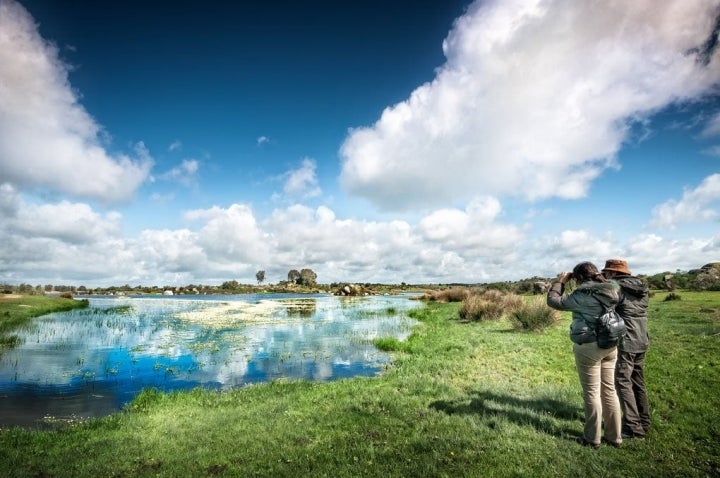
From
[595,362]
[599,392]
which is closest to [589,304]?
[595,362]

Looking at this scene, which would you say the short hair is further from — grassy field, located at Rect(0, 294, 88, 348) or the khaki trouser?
grassy field, located at Rect(0, 294, 88, 348)

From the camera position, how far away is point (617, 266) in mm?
8461

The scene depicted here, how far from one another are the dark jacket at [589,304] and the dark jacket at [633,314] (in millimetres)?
653

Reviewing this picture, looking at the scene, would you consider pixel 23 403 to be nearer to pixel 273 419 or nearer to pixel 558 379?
pixel 273 419

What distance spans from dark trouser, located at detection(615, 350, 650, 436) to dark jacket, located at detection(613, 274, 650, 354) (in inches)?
8.3

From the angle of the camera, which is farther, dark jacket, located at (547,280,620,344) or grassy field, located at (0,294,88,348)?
grassy field, located at (0,294,88,348)

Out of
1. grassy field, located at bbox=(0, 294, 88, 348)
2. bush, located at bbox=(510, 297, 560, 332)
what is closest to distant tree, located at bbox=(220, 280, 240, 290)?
grassy field, located at bbox=(0, 294, 88, 348)

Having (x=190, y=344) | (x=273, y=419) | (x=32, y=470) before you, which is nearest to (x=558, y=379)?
(x=273, y=419)

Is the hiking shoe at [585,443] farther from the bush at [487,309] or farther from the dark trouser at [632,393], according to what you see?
the bush at [487,309]

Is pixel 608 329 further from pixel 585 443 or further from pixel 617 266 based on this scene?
pixel 585 443

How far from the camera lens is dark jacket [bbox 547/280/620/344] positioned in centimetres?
746

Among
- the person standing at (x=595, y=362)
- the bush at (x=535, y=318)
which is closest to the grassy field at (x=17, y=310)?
the person standing at (x=595, y=362)

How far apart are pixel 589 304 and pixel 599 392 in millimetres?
1853

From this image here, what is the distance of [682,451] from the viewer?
7.54 m
